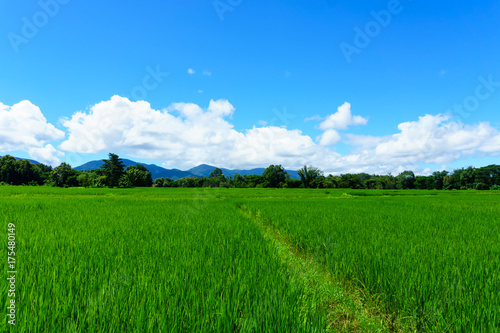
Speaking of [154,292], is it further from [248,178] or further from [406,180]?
[406,180]

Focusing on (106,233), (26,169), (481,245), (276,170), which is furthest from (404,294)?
(26,169)

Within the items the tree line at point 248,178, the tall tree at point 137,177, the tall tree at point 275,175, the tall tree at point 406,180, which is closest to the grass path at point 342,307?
the tree line at point 248,178

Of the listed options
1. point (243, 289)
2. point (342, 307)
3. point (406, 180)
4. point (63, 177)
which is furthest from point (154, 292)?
point (406, 180)

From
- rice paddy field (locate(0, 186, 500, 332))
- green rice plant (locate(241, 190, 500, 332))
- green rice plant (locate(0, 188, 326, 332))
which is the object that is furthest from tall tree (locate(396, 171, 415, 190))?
green rice plant (locate(0, 188, 326, 332))

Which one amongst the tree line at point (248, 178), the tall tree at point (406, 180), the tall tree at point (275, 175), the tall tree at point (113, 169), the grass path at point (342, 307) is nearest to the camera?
the grass path at point (342, 307)

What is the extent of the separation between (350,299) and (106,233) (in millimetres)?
4761

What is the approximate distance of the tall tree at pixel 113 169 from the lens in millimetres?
43438

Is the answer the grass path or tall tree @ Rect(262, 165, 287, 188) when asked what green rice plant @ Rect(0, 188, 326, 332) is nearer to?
the grass path

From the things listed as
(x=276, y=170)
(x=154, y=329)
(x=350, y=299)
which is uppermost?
(x=276, y=170)

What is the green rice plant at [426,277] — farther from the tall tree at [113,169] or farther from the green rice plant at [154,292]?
the tall tree at [113,169]

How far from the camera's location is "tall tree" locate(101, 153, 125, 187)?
43.4 metres

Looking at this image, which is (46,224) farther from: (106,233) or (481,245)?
(481,245)

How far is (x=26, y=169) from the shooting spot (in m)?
58.3

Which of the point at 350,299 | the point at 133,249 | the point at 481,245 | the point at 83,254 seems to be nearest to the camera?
the point at 350,299
